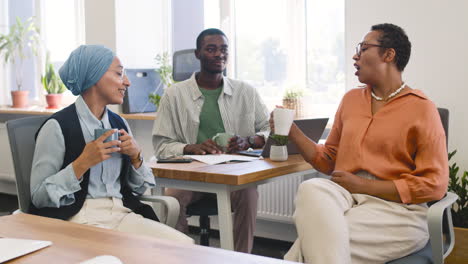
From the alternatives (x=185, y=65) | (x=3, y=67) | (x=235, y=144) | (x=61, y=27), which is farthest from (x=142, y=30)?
(x=235, y=144)

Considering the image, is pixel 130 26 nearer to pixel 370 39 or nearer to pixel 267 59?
pixel 267 59

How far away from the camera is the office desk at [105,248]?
3.96ft

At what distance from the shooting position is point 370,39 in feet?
7.93

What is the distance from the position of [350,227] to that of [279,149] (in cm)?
66

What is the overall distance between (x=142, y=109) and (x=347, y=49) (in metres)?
1.73

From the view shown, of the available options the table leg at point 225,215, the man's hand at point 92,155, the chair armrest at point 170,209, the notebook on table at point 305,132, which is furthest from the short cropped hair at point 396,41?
the man's hand at point 92,155

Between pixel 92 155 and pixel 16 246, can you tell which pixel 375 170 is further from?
pixel 16 246

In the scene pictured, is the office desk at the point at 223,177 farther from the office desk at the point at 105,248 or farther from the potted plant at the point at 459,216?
the potted plant at the point at 459,216

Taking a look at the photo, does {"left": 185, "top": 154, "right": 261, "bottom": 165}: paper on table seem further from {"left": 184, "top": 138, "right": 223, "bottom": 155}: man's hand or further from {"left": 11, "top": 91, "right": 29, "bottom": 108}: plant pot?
{"left": 11, "top": 91, "right": 29, "bottom": 108}: plant pot

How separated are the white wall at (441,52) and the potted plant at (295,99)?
2.41 ft

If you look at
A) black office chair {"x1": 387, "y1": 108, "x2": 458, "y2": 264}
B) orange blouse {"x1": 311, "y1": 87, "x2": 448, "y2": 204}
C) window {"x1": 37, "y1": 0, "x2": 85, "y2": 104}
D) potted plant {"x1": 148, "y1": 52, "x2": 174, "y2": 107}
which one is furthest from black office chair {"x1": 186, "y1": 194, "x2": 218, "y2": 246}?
window {"x1": 37, "y1": 0, "x2": 85, "y2": 104}

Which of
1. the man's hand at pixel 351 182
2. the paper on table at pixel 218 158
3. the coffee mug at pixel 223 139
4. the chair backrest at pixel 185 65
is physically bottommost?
the man's hand at pixel 351 182

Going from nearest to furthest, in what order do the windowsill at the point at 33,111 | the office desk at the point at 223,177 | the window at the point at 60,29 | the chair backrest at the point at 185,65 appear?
the office desk at the point at 223,177
the chair backrest at the point at 185,65
the windowsill at the point at 33,111
the window at the point at 60,29

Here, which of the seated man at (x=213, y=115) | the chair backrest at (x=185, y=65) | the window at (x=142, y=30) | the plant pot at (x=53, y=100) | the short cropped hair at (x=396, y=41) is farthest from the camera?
the plant pot at (x=53, y=100)
